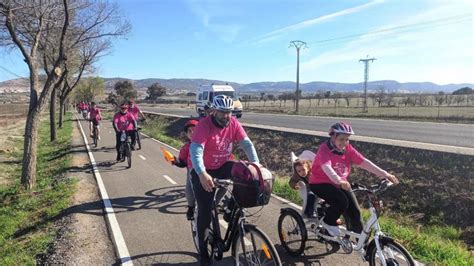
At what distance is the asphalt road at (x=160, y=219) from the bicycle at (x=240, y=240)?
0.80m

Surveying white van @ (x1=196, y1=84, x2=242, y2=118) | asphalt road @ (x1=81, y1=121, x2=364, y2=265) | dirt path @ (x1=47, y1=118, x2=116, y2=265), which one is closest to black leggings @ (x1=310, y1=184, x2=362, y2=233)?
asphalt road @ (x1=81, y1=121, x2=364, y2=265)

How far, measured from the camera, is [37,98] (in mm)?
13289

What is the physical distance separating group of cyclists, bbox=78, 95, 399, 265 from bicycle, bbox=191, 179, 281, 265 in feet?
0.33

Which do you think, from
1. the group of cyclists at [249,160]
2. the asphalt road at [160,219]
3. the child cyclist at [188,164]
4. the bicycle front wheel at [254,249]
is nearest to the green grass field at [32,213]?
the asphalt road at [160,219]

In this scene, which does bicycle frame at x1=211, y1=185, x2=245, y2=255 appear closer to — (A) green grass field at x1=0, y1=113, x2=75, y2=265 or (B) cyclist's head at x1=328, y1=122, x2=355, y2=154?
(B) cyclist's head at x1=328, y1=122, x2=355, y2=154

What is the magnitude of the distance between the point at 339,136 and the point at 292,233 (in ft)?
5.15

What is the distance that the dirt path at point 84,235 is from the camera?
6.26 metres

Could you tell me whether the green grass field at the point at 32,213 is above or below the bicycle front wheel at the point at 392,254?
below

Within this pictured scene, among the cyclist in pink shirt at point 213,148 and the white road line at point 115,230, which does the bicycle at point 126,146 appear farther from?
the cyclist in pink shirt at point 213,148

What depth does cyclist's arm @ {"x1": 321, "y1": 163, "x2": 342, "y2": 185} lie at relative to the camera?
5223 millimetres

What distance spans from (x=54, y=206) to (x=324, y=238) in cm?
645

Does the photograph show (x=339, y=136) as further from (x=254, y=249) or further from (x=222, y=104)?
(x=254, y=249)

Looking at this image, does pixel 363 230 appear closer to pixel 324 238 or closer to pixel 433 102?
pixel 324 238

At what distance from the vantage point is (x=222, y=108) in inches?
189
